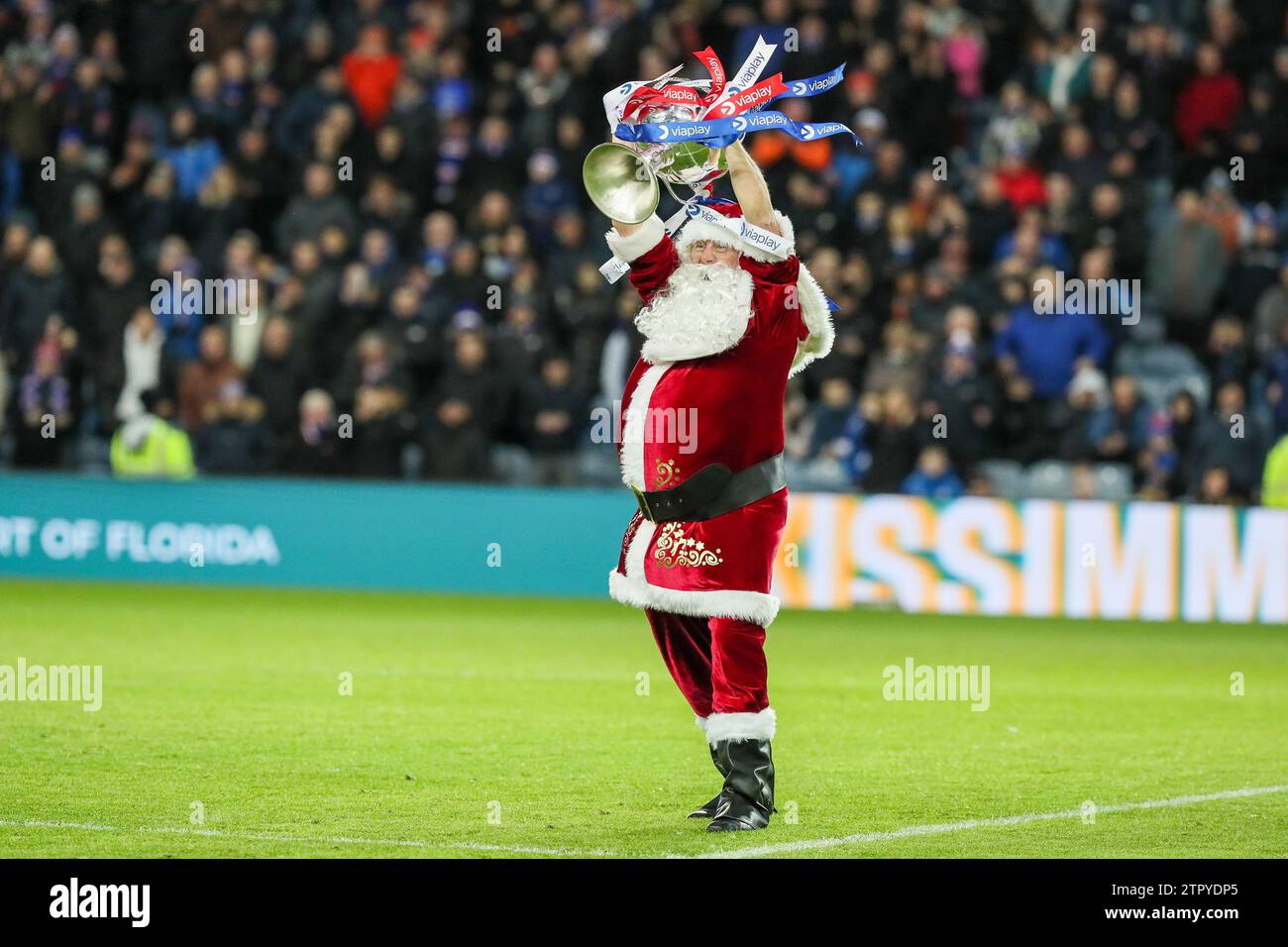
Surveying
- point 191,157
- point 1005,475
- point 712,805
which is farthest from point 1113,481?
point 712,805

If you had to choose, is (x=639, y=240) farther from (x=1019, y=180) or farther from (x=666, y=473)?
(x=1019, y=180)

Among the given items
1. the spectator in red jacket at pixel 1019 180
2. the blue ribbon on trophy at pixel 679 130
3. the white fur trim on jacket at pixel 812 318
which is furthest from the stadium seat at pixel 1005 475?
the blue ribbon on trophy at pixel 679 130

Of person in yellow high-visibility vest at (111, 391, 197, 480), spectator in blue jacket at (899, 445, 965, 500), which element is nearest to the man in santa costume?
spectator in blue jacket at (899, 445, 965, 500)

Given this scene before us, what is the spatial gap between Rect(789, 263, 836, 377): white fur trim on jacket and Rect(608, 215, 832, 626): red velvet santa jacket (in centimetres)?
7

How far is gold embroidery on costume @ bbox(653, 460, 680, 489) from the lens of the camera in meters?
8.14

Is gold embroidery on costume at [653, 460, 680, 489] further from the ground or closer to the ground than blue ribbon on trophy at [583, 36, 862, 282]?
closer to the ground

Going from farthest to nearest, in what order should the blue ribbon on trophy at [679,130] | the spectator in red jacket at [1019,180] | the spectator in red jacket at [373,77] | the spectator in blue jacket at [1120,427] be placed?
the spectator in red jacket at [373,77] < the spectator in red jacket at [1019,180] < the spectator in blue jacket at [1120,427] < the blue ribbon on trophy at [679,130]

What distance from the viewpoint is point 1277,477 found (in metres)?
17.6

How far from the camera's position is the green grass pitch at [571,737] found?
7902mm

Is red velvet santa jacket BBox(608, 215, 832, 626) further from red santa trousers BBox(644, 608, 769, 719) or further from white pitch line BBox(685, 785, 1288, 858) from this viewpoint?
white pitch line BBox(685, 785, 1288, 858)

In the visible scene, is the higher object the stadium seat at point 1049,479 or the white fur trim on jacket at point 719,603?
the stadium seat at point 1049,479

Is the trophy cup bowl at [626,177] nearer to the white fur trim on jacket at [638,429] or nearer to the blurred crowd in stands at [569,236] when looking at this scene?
the white fur trim on jacket at [638,429]
